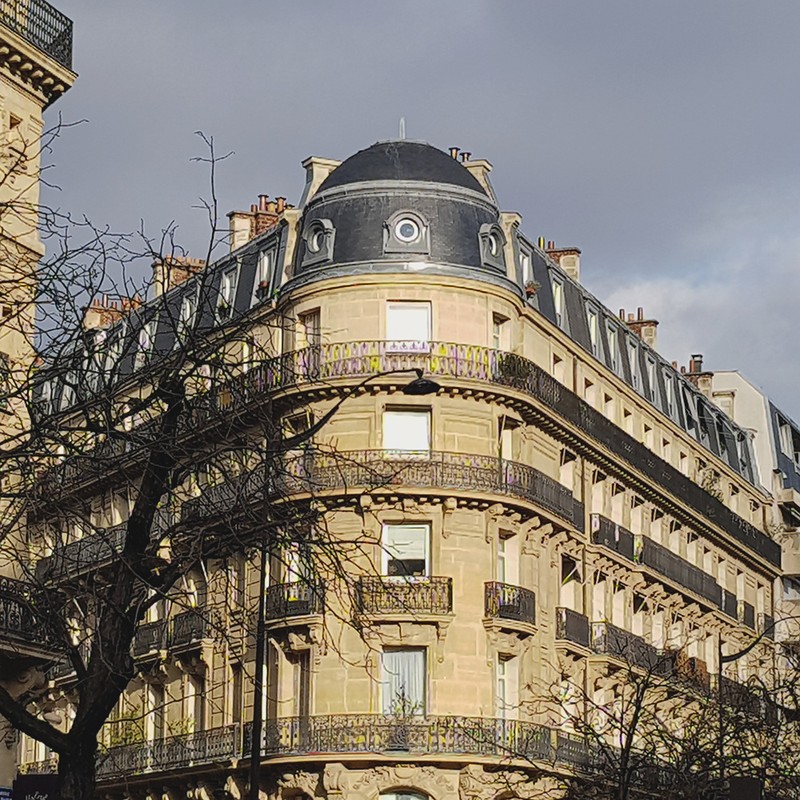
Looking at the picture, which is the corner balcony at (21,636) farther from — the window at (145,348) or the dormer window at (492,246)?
the dormer window at (492,246)

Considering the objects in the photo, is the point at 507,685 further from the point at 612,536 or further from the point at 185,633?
the point at 185,633

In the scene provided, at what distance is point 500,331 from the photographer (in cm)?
4800

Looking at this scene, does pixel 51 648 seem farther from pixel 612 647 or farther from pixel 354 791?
pixel 612 647

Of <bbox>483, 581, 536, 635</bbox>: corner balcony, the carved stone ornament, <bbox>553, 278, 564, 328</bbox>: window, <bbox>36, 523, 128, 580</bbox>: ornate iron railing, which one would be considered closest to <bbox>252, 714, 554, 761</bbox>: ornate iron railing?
the carved stone ornament

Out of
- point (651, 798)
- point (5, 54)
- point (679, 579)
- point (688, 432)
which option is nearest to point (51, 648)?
point (5, 54)

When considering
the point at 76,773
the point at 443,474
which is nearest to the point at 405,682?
the point at 443,474

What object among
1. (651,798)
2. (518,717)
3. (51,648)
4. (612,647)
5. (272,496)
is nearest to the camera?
(272,496)

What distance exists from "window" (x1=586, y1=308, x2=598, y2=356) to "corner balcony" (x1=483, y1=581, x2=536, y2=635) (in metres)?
11.3

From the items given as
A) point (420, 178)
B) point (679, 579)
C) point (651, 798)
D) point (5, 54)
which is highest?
point (420, 178)

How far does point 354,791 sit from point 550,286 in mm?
16251

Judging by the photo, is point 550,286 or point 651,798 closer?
point 651,798

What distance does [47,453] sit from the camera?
1388 centimetres

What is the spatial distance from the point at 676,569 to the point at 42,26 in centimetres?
3195

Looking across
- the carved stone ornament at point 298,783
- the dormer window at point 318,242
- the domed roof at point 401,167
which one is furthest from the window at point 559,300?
the carved stone ornament at point 298,783
